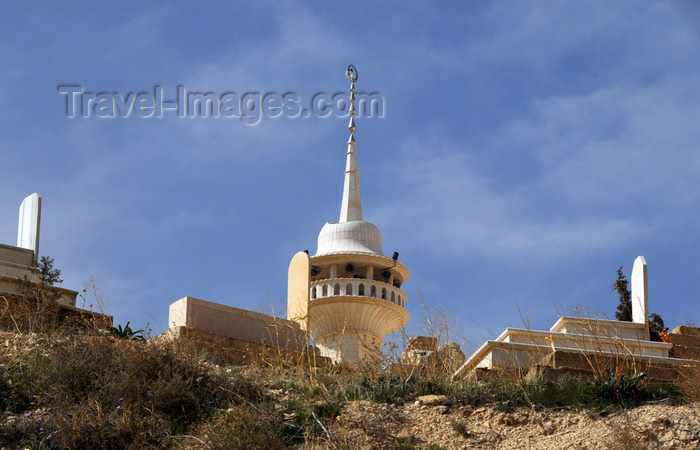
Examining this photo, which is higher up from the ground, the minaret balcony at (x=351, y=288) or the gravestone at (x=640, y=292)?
the minaret balcony at (x=351, y=288)

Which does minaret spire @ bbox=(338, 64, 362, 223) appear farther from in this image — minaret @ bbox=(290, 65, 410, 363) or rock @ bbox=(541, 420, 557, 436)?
rock @ bbox=(541, 420, 557, 436)

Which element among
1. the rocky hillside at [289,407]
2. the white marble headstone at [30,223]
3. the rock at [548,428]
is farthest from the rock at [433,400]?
the white marble headstone at [30,223]

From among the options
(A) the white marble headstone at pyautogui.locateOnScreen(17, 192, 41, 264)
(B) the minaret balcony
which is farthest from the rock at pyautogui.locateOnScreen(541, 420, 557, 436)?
(B) the minaret balcony

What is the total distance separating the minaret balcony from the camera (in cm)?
3089

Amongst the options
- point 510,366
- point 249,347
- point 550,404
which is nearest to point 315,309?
point 249,347

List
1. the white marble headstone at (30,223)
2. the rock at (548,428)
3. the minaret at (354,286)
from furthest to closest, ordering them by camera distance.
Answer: the minaret at (354,286), the white marble headstone at (30,223), the rock at (548,428)

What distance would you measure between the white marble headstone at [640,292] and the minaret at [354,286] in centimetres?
1379

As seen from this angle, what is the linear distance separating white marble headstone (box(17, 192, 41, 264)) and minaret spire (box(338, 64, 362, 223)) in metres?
16.0

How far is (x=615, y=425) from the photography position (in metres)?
11.0

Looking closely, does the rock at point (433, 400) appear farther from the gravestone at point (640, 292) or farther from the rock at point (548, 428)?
the gravestone at point (640, 292)

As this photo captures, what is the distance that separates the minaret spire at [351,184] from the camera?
35.2m

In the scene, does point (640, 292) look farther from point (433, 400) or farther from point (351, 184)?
point (351, 184)

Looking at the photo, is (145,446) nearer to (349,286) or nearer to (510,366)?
(510,366)

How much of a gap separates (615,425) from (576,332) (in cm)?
445
